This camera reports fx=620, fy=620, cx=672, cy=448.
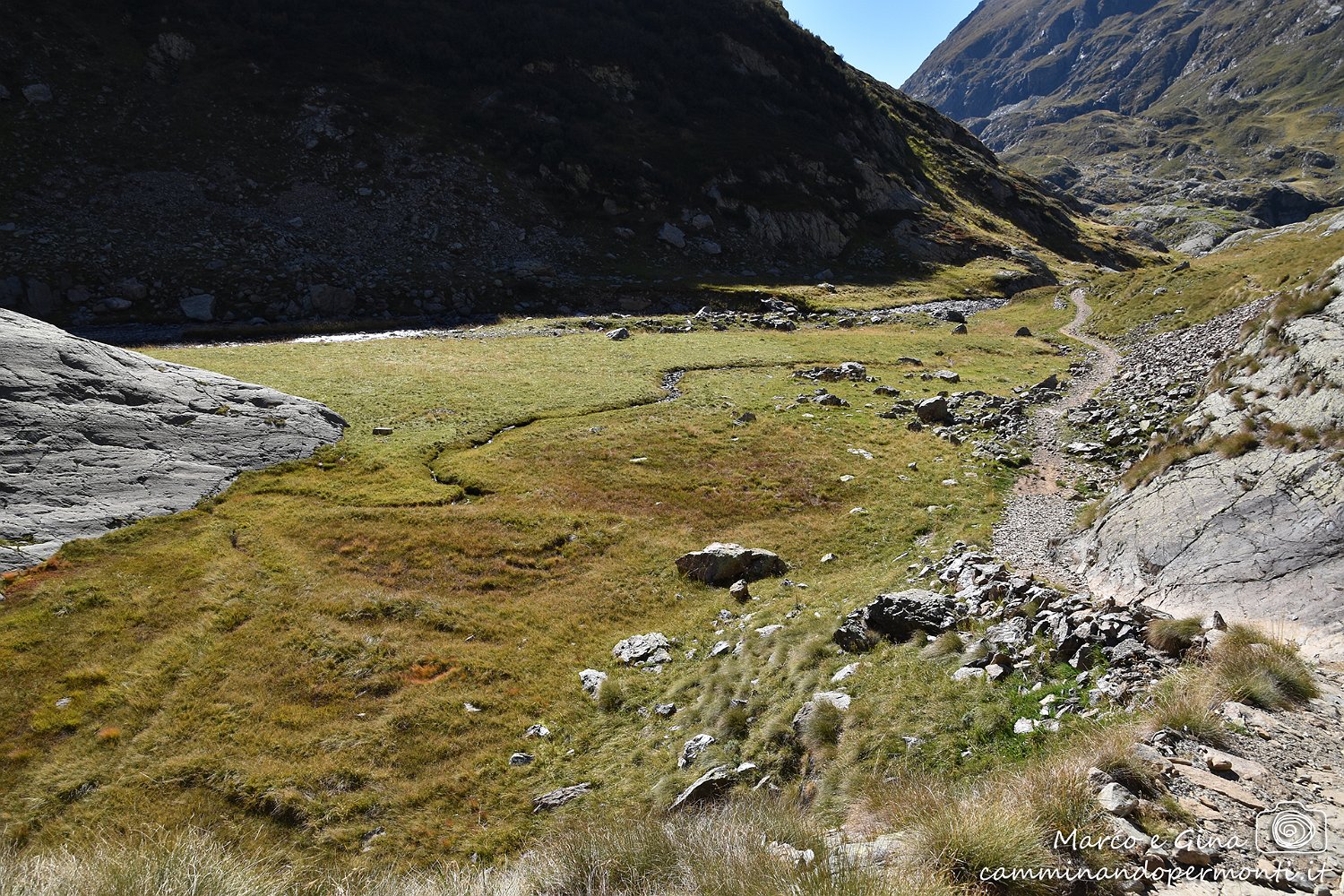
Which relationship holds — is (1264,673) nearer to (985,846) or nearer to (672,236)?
(985,846)

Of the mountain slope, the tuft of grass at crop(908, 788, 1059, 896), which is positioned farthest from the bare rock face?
the mountain slope

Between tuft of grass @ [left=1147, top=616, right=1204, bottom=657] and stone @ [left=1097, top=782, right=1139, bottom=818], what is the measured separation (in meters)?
4.07

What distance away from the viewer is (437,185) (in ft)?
257

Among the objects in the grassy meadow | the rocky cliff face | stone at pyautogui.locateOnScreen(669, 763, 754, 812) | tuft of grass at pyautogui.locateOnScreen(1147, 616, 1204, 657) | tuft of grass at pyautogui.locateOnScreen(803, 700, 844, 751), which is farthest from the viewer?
the grassy meadow

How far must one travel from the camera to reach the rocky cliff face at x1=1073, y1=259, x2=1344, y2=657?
33.9 ft

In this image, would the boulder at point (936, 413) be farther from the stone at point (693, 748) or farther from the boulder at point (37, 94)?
the boulder at point (37, 94)

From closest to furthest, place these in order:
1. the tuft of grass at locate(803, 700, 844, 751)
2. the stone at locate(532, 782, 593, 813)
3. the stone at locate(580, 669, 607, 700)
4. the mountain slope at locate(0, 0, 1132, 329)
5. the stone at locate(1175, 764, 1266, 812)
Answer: the stone at locate(1175, 764, 1266, 812), the tuft of grass at locate(803, 700, 844, 751), the stone at locate(532, 782, 593, 813), the stone at locate(580, 669, 607, 700), the mountain slope at locate(0, 0, 1132, 329)

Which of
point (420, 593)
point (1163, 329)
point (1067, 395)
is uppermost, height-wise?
point (1163, 329)

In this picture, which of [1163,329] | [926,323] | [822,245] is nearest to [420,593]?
[1163,329]

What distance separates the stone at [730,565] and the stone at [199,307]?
191 feet

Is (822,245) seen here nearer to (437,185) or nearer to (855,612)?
(437,185)

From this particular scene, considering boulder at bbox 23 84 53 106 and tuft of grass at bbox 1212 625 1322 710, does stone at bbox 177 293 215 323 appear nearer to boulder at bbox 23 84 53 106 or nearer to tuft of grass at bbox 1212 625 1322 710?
boulder at bbox 23 84 53 106

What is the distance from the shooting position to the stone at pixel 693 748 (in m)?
11.8

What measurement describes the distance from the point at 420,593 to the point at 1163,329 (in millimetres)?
54904
